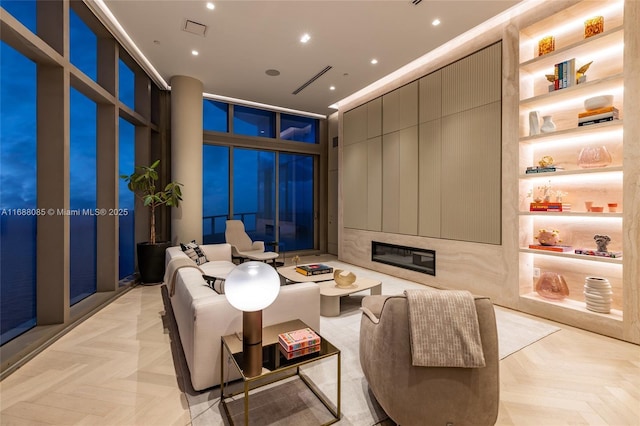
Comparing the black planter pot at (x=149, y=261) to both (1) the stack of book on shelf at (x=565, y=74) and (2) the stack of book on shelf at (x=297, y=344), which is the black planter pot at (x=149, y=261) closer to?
(2) the stack of book on shelf at (x=297, y=344)

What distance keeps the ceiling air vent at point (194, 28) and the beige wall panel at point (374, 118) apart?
3.09m

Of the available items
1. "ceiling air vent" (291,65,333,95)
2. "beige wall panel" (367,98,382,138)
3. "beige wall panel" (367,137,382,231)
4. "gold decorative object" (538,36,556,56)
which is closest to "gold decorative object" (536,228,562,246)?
"gold decorative object" (538,36,556,56)

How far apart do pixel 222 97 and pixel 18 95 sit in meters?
3.51

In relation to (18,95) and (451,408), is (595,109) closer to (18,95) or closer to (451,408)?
(451,408)

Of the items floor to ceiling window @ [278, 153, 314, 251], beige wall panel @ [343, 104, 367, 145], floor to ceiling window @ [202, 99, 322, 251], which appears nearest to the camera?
beige wall panel @ [343, 104, 367, 145]

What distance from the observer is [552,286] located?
332 centimetres

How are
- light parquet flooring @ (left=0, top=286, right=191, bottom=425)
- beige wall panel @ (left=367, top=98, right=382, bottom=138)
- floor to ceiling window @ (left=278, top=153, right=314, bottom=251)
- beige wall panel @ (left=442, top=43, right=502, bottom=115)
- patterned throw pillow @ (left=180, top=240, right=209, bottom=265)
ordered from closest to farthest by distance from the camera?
light parquet flooring @ (left=0, top=286, right=191, bottom=425) → beige wall panel @ (left=442, top=43, right=502, bottom=115) → patterned throw pillow @ (left=180, top=240, right=209, bottom=265) → beige wall panel @ (left=367, top=98, right=382, bottom=138) → floor to ceiling window @ (left=278, top=153, right=314, bottom=251)

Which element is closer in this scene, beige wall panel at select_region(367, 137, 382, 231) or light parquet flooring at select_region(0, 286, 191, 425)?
light parquet flooring at select_region(0, 286, 191, 425)

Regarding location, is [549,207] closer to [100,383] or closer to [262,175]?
[100,383]

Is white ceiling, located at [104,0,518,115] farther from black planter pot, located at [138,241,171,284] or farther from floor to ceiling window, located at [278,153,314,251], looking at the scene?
black planter pot, located at [138,241,171,284]

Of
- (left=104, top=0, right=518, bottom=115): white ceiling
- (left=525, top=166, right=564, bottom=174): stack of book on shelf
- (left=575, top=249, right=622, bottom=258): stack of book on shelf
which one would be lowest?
(left=575, top=249, right=622, bottom=258): stack of book on shelf

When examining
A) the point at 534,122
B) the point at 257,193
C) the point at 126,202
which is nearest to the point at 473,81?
the point at 534,122

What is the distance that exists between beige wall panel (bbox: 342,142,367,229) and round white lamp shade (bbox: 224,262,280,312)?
4379 millimetres

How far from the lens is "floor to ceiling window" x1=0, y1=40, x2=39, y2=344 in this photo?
2703 mm
